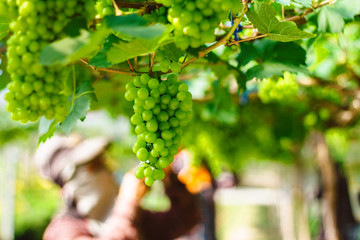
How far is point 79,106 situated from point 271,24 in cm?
41

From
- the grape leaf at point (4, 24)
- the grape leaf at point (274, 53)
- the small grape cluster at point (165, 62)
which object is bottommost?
the grape leaf at point (274, 53)

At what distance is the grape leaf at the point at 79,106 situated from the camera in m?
0.65

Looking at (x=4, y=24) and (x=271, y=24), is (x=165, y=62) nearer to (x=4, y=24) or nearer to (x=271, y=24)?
(x=271, y=24)

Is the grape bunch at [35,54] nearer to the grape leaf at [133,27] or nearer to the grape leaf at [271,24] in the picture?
the grape leaf at [133,27]

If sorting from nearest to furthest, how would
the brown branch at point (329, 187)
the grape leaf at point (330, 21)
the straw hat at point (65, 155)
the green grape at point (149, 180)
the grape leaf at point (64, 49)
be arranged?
the grape leaf at point (64, 49) → the green grape at point (149, 180) → the grape leaf at point (330, 21) → the straw hat at point (65, 155) → the brown branch at point (329, 187)

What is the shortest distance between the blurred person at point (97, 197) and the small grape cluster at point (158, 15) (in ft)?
4.45

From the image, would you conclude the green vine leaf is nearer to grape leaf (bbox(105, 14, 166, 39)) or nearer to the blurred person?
grape leaf (bbox(105, 14, 166, 39))

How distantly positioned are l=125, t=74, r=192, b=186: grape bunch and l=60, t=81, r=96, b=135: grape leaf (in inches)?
6.9

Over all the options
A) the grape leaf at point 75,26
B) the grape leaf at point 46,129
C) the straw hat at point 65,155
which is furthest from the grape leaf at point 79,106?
the straw hat at point 65,155

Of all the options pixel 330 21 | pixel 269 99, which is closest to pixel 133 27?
pixel 330 21

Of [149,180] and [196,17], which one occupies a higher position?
[196,17]

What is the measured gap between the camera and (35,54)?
40 centimetres

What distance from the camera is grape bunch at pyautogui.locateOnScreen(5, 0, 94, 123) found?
388mm

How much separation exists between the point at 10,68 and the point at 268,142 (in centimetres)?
226
